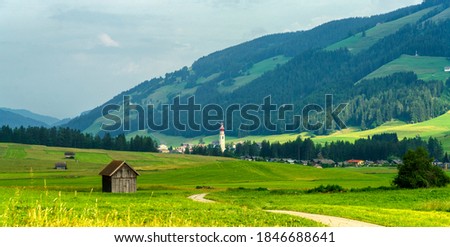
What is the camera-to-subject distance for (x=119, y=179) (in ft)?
289

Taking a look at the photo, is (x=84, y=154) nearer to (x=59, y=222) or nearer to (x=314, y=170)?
(x=314, y=170)

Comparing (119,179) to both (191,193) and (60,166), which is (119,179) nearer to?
(191,193)

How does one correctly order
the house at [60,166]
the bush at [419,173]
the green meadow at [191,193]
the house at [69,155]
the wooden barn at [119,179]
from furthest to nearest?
the house at [69,155]
the house at [60,166]
the wooden barn at [119,179]
the bush at [419,173]
the green meadow at [191,193]

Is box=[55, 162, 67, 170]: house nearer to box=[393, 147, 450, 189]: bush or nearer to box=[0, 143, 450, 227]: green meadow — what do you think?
box=[0, 143, 450, 227]: green meadow

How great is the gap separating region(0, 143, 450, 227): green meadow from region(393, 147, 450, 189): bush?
4.41 meters

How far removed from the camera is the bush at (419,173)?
78.0 m

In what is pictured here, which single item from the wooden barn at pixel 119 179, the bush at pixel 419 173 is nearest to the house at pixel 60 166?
the wooden barn at pixel 119 179

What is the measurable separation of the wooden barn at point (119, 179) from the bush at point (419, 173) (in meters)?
34.0

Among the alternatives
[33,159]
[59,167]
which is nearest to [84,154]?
Answer: [33,159]

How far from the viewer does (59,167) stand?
150 m

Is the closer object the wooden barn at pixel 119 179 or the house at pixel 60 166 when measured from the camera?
the wooden barn at pixel 119 179

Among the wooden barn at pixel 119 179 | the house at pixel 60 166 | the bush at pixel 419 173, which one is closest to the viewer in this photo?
the bush at pixel 419 173

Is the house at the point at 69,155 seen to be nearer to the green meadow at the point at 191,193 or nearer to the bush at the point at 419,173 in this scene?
the green meadow at the point at 191,193
